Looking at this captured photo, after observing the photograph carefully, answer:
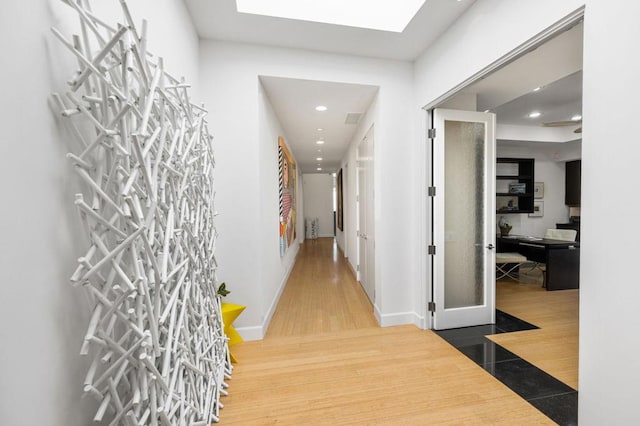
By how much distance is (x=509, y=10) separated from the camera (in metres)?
1.64

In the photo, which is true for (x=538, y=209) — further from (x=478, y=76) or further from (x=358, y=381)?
(x=358, y=381)

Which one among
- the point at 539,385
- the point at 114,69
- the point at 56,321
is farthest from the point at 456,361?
the point at 114,69

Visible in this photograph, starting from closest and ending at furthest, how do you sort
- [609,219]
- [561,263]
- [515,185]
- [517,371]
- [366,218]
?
1. [609,219]
2. [517,371]
3. [366,218]
4. [561,263]
5. [515,185]

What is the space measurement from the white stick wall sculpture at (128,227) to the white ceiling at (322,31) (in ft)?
4.20

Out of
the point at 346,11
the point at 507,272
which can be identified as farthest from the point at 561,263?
the point at 346,11

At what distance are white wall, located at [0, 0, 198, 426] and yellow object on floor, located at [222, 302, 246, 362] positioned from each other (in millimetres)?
1209

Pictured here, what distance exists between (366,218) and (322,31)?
2.37 metres

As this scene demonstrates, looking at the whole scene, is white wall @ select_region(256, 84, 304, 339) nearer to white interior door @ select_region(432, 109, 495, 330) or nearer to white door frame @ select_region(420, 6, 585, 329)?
white door frame @ select_region(420, 6, 585, 329)

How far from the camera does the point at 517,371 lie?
1.97 metres

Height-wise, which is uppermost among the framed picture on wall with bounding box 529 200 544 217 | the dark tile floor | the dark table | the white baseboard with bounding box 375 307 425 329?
the framed picture on wall with bounding box 529 200 544 217

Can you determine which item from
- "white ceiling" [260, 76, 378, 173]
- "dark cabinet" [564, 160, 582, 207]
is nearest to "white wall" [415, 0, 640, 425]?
"white ceiling" [260, 76, 378, 173]

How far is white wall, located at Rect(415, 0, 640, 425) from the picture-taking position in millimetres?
1062

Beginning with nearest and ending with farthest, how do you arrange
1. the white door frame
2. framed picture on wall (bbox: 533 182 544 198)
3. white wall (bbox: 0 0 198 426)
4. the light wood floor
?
white wall (bbox: 0 0 198 426) < the white door frame < the light wood floor < framed picture on wall (bbox: 533 182 544 198)

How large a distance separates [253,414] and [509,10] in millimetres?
3197
